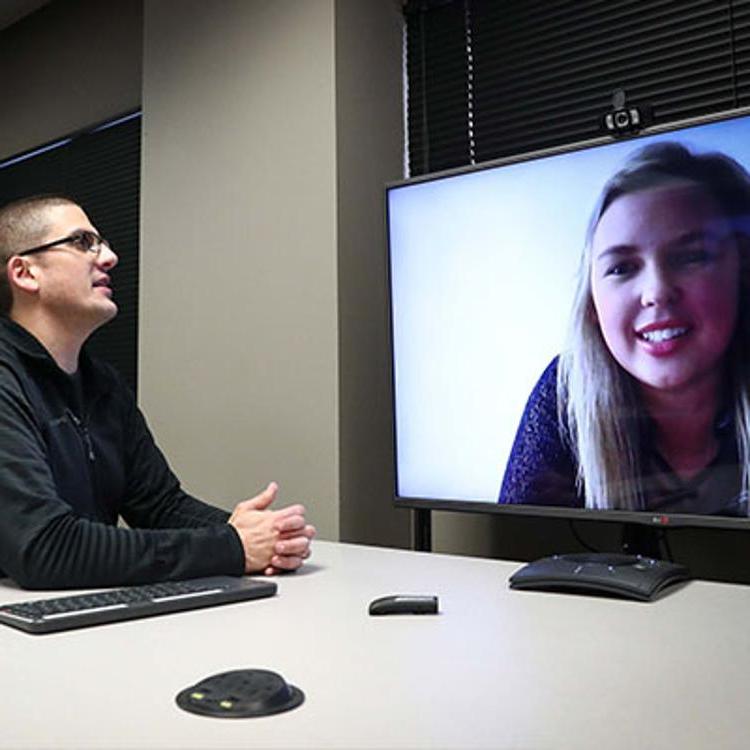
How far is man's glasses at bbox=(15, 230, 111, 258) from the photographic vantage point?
1889 mm

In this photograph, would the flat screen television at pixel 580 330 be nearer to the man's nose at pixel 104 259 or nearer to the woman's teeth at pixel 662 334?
the woman's teeth at pixel 662 334

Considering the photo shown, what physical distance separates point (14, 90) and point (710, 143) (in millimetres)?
3209

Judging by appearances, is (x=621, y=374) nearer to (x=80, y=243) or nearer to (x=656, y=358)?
(x=656, y=358)

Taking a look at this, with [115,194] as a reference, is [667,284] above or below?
below

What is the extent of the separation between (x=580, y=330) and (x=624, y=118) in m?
0.43

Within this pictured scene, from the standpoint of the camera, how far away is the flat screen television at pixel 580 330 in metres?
1.65

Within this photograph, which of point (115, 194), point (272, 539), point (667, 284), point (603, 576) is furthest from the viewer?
point (115, 194)

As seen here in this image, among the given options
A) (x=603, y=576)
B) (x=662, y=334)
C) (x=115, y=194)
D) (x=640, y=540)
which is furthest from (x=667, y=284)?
(x=115, y=194)

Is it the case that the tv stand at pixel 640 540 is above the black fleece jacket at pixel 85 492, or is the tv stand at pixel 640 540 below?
below

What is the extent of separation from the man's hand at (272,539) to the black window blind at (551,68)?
3.55ft

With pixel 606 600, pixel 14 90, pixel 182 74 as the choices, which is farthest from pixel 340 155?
pixel 14 90

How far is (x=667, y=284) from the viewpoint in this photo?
1.69 m

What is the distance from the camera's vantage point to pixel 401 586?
1315 mm

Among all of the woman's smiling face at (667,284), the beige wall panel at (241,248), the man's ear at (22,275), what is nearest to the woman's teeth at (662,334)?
the woman's smiling face at (667,284)
